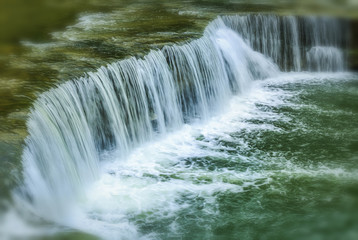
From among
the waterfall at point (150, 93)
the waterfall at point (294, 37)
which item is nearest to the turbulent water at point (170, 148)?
the waterfall at point (150, 93)

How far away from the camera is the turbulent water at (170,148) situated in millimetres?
6773

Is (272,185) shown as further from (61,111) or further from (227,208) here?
(61,111)

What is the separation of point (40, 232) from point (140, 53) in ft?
18.1

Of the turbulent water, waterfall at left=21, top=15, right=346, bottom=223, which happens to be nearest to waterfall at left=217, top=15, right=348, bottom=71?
waterfall at left=21, top=15, right=346, bottom=223

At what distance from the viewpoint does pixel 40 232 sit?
506 cm

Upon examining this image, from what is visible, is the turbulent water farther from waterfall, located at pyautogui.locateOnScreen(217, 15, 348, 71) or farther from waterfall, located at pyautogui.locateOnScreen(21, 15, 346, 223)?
waterfall, located at pyautogui.locateOnScreen(217, 15, 348, 71)

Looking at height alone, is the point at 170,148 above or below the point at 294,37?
below

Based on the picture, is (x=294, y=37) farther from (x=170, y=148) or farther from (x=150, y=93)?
(x=170, y=148)

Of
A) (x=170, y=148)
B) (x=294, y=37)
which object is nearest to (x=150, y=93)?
(x=170, y=148)

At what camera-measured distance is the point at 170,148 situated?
30.8 feet

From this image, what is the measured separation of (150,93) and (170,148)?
1.22 metres

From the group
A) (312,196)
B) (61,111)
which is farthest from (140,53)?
(312,196)

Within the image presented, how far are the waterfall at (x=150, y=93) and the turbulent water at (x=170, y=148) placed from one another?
0.08 feet

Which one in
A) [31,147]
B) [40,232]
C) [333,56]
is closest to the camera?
[40,232]
